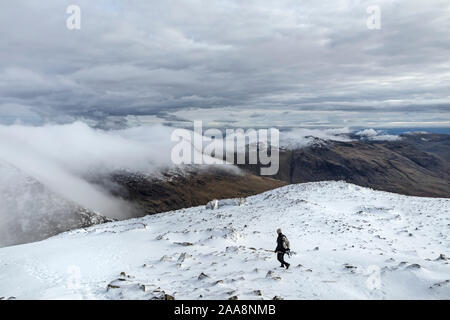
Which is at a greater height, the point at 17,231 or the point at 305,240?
the point at 305,240

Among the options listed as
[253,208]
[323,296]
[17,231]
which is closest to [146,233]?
[253,208]

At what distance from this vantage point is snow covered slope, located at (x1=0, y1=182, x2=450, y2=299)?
14273mm

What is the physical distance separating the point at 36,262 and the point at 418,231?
1290 inches

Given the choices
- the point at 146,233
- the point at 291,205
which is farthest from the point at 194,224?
the point at 291,205

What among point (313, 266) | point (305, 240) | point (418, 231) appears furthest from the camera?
point (418, 231)

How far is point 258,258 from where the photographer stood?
19234mm

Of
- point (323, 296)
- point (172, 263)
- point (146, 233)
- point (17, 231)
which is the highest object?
point (323, 296)

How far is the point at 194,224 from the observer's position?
3328 centimetres

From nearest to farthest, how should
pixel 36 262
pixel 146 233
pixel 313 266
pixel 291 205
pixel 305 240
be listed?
pixel 313 266, pixel 36 262, pixel 305 240, pixel 146 233, pixel 291 205

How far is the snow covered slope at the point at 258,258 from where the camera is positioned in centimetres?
1427

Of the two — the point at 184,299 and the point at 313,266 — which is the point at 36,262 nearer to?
the point at 184,299
